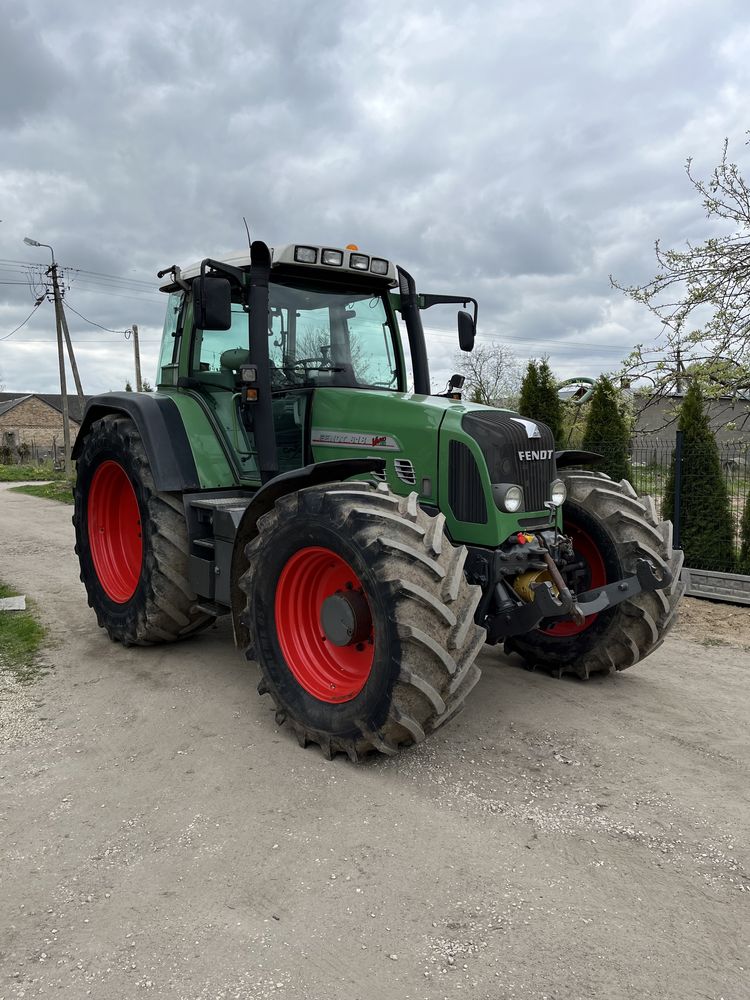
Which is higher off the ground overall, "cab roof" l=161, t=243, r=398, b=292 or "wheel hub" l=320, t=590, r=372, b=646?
"cab roof" l=161, t=243, r=398, b=292

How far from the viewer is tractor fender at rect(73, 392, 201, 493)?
4.80 meters

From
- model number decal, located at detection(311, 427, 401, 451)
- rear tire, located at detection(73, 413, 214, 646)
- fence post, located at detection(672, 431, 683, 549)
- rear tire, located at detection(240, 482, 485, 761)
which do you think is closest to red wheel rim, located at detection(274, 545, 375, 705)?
rear tire, located at detection(240, 482, 485, 761)

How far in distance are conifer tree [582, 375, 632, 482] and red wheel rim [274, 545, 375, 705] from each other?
7.18 metres

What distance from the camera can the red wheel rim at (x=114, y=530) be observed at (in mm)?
5848

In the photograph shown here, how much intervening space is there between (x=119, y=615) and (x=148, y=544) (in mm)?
809

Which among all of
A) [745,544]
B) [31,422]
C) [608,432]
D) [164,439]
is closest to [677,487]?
[745,544]

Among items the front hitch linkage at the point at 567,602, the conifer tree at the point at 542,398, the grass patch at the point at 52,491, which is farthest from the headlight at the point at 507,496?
the grass patch at the point at 52,491

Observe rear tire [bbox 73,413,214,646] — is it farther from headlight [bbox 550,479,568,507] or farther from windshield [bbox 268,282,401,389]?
headlight [bbox 550,479,568,507]

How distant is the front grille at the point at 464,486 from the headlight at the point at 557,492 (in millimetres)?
614

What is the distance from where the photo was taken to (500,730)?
3.97 m

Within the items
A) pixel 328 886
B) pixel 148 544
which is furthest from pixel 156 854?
pixel 148 544

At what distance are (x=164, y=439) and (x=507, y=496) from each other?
238 cm

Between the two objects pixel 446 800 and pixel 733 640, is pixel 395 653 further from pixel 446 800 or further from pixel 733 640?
pixel 733 640

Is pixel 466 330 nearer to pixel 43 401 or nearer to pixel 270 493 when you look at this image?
pixel 270 493
